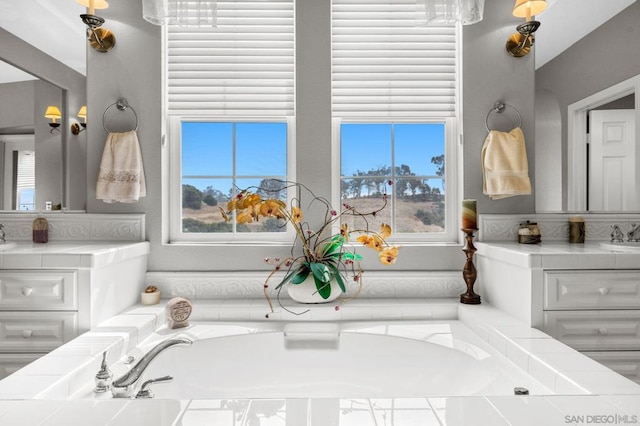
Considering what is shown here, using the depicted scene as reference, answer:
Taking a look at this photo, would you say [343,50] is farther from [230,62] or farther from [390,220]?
[390,220]

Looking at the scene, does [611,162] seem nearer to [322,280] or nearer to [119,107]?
[322,280]

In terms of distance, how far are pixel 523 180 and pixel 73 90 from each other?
252cm

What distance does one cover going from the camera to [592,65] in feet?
7.25

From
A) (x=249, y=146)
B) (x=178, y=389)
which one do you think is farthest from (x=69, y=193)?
(x=178, y=389)

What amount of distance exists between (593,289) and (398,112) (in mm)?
1312

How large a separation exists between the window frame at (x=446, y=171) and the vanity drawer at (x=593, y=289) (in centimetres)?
72

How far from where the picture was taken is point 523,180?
205 cm

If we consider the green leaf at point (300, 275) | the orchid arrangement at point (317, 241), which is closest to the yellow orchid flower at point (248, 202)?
the orchid arrangement at point (317, 241)

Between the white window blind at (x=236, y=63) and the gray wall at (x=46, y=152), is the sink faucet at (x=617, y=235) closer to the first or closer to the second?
the white window blind at (x=236, y=63)

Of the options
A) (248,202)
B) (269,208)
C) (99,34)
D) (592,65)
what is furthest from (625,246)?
(99,34)

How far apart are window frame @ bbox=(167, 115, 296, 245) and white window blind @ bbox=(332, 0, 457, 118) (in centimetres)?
37

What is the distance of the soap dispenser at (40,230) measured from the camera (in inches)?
82.7

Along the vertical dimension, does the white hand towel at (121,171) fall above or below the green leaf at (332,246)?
above

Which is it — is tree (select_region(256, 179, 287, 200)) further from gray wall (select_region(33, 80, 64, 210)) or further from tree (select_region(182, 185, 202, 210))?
gray wall (select_region(33, 80, 64, 210))
